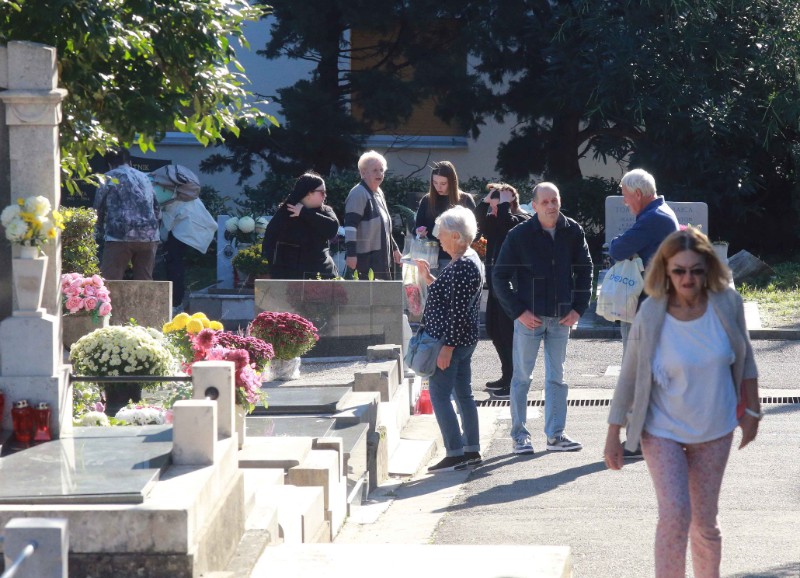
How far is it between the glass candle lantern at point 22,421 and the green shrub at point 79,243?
6133 mm

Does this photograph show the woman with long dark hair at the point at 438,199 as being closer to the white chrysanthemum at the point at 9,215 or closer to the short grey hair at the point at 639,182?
the short grey hair at the point at 639,182

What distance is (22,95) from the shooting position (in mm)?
5645

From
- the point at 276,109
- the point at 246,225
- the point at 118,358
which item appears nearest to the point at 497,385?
the point at 118,358

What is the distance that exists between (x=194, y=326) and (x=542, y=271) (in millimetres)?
2237

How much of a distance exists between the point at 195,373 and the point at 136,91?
2.94 metres

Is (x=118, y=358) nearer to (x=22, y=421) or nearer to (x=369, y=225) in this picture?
(x=22, y=421)

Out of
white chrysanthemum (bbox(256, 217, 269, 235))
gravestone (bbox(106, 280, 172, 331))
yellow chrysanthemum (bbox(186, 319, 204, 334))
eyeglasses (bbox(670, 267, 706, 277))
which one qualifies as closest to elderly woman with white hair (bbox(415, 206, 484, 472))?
yellow chrysanthemum (bbox(186, 319, 204, 334))

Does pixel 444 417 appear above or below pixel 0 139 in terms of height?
below

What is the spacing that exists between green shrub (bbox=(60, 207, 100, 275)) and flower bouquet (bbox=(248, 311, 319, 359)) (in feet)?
10.3

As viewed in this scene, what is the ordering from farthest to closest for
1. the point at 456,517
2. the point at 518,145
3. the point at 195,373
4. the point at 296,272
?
1. the point at 518,145
2. the point at 296,272
3. the point at 456,517
4. the point at 195,373

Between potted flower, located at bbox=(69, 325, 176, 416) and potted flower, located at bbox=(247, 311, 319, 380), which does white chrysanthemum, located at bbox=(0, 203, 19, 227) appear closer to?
potted flower, located at bbox=(69, 325, 176, 416)

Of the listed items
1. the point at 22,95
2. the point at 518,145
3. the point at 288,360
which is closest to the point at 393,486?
the point at 288,360

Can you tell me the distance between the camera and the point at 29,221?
564cm

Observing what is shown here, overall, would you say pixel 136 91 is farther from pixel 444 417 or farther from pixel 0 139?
pixel 444 417
